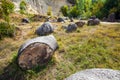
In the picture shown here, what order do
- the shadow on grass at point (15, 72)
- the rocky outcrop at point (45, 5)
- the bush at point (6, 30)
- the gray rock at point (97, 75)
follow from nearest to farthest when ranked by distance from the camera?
the gray rock at point (97, 75)
the shadow on grass at point (15, 72)
the bush at point (6, 30)
the rocky outcrop at point (45, 5)

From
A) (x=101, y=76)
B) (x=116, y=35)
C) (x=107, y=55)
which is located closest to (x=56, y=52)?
(x=107, y=55)

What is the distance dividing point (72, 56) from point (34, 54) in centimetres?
183

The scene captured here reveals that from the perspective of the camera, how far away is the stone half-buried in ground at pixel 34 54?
9828 millimetres

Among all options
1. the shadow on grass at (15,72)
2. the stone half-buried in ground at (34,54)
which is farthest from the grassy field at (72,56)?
the stone half-buried in ground at (34,54)

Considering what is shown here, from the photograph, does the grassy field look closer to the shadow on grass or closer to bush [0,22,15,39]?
the shadow on grass

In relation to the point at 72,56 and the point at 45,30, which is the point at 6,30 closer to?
the point at 45,30

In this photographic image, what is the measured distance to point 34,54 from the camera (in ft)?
32.5

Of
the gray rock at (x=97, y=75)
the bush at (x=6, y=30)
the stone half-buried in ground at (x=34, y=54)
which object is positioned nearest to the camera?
the gray rock at (x=97, y=75)

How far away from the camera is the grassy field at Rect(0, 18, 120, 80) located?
31.8 feet

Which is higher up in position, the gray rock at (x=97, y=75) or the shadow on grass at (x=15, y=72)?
the gray rock at (x=97, y=75)

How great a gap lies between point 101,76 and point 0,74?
5.50 metres

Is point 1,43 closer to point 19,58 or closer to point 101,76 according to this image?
A: point 19,58

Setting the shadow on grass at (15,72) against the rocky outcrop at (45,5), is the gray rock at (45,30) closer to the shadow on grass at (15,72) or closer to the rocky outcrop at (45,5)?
the shadow on grass at (15,72)

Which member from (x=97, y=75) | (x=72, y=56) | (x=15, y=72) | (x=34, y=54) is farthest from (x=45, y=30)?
(x=97, y=75)
